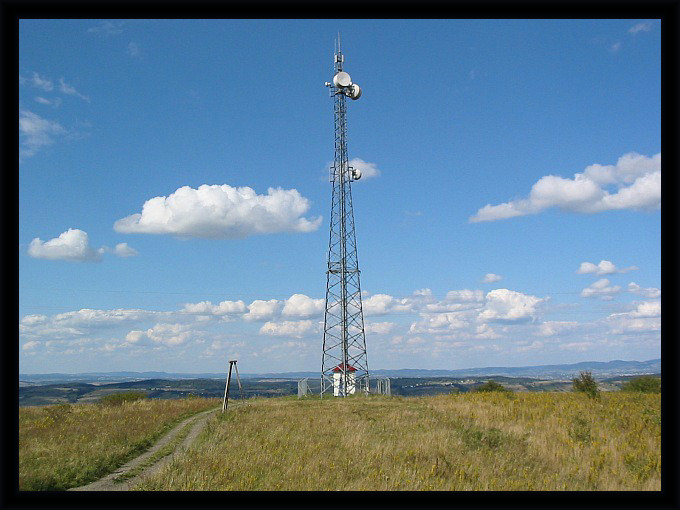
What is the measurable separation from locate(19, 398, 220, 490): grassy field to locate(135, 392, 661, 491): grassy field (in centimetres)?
169

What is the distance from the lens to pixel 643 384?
3522 cm

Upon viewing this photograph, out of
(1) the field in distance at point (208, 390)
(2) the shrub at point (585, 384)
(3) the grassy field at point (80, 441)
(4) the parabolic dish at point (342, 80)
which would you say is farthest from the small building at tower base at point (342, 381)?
(4) the parabolic dish at point (342, 80)

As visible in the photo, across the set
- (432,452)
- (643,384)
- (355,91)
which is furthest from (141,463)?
(643,384)

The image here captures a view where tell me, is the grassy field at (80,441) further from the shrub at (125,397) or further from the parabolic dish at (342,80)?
the parabolic dish at (342,80)

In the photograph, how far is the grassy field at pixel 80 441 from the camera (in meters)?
A: 11.5

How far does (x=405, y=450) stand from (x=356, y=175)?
85.7 ft

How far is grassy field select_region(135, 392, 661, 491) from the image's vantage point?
1098cm

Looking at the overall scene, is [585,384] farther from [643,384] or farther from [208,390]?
[208,390]

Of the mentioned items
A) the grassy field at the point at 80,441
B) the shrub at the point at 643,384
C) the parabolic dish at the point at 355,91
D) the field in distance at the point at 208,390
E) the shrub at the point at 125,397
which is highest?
the parabolic dish at the point at 355,91

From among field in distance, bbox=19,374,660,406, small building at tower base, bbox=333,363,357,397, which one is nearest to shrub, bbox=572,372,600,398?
field in distance, bbox=19,374,660,406

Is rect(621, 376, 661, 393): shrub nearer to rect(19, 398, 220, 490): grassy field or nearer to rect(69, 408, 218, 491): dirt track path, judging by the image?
rect(19, 398, 220, 490): grassy field

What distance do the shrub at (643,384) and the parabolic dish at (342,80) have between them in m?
25.8
